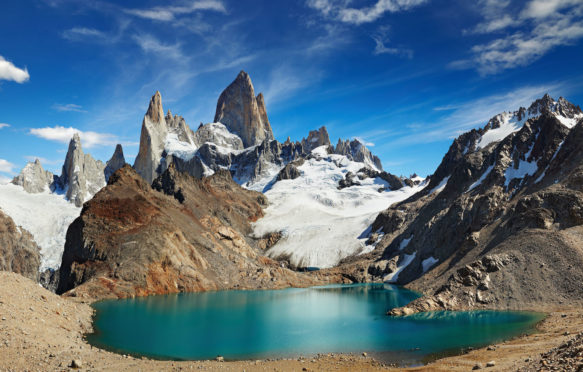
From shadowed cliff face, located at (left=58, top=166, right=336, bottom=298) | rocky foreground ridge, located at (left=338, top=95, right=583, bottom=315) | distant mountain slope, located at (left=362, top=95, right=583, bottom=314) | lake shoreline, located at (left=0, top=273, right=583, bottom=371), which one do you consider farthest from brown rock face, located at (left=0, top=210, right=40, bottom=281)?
lake shoreline, located at (left=0, top=273, right=583, bottom=371)

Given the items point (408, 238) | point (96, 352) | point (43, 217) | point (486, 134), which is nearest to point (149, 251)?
point (96, 352)

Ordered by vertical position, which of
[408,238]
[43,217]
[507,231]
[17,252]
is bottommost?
[17,252]

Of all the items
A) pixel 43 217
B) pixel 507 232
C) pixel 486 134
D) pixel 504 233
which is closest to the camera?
pixel 507 232

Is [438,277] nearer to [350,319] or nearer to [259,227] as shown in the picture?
[350,319]

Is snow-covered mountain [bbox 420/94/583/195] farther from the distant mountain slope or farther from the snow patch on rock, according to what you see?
the snow patch on rock

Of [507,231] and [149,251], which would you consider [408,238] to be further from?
[149,251]

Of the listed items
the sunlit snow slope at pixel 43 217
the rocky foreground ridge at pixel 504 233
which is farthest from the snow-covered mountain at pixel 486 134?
the sunlit snow slope at pixel 43 217
